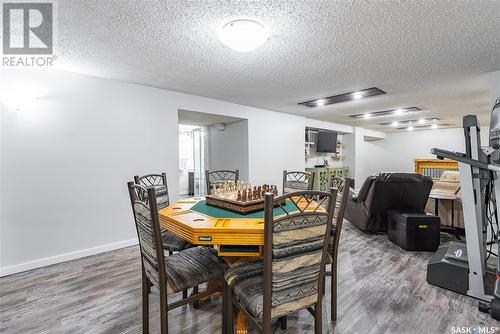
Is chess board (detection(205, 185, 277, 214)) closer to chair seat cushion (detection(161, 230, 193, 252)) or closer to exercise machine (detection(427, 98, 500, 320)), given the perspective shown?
chair seat cushion (detection(161, 230, 193, 252))

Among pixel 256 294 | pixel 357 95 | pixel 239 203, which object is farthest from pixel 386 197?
pixel 256 294

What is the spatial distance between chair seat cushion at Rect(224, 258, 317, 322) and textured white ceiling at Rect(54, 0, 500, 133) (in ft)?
5.83

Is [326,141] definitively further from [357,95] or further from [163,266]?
[163,266]

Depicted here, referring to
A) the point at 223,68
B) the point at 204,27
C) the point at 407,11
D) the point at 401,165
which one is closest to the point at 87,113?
the point at 223,68

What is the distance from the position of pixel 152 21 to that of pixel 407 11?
189cm

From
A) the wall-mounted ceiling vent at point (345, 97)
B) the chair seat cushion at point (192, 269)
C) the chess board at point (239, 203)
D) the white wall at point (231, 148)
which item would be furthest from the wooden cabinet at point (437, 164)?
the chair seat cushion at point (192, 269)

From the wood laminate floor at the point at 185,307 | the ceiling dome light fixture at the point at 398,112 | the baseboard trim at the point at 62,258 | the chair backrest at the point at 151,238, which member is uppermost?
the ceiling dome light fixture at the point at 398,112

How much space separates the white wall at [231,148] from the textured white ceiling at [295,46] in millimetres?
1385

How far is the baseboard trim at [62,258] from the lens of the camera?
8.75 feet

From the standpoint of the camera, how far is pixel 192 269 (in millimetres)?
1690

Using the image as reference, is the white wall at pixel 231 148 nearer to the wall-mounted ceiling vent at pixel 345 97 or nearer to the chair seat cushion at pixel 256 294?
the wall-mounted ceiling vent at pixel 345 97

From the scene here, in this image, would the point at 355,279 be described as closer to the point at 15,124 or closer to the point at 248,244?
the point at 248,244

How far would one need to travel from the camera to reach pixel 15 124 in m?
2.67

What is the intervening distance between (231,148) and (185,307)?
3743mm
